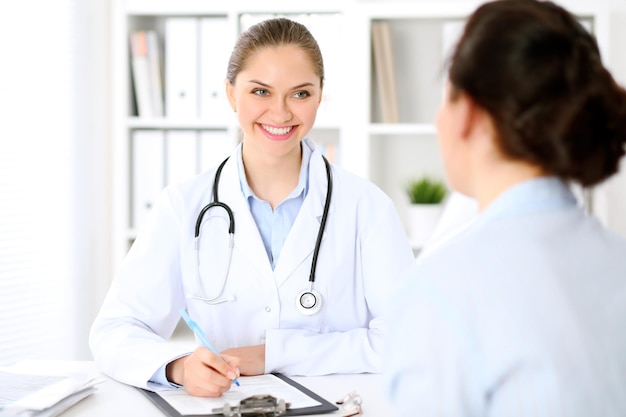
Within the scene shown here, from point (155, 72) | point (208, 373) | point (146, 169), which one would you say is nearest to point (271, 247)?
point (208, 373)

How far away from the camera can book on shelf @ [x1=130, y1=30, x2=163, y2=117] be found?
2.97m

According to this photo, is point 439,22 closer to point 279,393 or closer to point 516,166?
point 279,393

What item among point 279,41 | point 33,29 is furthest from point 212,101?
point 279,41

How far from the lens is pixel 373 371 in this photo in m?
1.56

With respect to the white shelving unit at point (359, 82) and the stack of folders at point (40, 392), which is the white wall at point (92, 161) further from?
the stack of folders at point (40, 392)

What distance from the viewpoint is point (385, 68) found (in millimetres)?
2918

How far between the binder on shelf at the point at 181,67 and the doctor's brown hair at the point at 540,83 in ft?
7.36

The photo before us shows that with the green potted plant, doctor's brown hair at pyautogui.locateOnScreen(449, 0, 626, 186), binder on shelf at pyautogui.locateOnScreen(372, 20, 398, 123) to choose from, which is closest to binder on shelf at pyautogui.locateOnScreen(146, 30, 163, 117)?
binder on shelf at pyautogui.locateOnScreen(372, 20, 398, 123)

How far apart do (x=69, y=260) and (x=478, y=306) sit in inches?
91.1

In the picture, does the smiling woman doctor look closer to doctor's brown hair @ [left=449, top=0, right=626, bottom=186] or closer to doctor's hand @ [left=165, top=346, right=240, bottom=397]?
doctor's hand @ [left=165, top=346, right=240, bottom=397]

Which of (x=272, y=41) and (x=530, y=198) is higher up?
(x=272, y=41)

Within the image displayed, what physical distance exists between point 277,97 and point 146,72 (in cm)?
144

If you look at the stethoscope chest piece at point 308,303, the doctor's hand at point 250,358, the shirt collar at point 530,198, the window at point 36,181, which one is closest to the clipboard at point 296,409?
the doctor's hand at point 250,358

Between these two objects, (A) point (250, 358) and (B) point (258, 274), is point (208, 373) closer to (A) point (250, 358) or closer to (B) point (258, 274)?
(A) point (250, 358)
